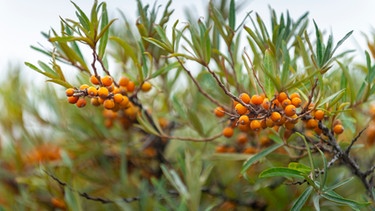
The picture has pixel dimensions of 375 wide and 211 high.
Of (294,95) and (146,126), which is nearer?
(294,95)

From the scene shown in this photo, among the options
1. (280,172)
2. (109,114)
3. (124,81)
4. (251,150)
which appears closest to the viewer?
(280,172)

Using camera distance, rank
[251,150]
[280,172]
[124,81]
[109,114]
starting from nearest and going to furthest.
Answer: [280,172] → [124,81] → [251,150] → [109,114]

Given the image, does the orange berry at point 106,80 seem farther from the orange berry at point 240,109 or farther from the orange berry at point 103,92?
the orange berry at point 240,109

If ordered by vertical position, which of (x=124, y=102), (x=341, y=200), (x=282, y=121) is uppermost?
(x=124, y=102)

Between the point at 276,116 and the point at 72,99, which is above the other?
the point at 72,99

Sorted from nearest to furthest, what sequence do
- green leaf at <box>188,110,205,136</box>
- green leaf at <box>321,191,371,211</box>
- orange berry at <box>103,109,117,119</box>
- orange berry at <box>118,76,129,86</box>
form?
1. green leaf at <box>321,191,371,211</box>
2. orange berry at <box>118,76,129,86</box>
3. green leaf at <box>188,110,205,136</box>
4. orange berry at <box>103,109,117,119</box>

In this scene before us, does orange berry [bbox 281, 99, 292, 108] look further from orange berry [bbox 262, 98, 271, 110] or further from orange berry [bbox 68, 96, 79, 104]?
orange berry [bbox 68, 96, 79, 104]

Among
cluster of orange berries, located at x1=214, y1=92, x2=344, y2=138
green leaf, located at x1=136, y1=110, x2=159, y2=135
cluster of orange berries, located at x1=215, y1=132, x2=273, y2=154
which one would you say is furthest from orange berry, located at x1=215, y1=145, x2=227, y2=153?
cluster of orange berries, located at x1=214, y1=92, x2=344, y2=138

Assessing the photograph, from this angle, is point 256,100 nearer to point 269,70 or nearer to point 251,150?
point 269,70

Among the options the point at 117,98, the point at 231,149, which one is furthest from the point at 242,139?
the point at 117,98
